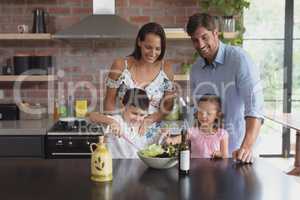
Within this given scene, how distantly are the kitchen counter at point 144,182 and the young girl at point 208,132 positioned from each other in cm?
19

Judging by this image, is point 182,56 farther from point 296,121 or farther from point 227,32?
point 296,121

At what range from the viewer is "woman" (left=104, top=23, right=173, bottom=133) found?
2520 millimetres

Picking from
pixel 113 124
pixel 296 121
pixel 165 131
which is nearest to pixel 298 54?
pixel 296 121

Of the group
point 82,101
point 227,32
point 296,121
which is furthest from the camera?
point 296,121

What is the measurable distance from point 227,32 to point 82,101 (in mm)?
1533

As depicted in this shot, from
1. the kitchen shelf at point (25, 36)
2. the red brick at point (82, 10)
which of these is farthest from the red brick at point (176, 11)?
the kitchen shelf at point (25, 36)

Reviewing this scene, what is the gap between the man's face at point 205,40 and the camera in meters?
2.12

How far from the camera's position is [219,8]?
3.69 m

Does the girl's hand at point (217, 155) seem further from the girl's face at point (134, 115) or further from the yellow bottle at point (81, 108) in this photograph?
the yellow bottle at point (81, 108)

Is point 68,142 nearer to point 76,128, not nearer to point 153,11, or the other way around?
point 76,128

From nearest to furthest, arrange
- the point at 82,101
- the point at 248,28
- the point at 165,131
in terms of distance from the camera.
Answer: the point at 165,131
the point at 82,101
the point at 248,28

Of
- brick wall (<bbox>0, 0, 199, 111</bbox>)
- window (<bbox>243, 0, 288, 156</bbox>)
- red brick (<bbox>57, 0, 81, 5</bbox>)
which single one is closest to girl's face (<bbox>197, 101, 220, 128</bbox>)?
brick wall (<bbox>0, 0, 199, 111</bbox>)

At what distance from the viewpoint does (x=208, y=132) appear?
2252 mm

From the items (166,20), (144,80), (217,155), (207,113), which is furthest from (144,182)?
(166,20)
